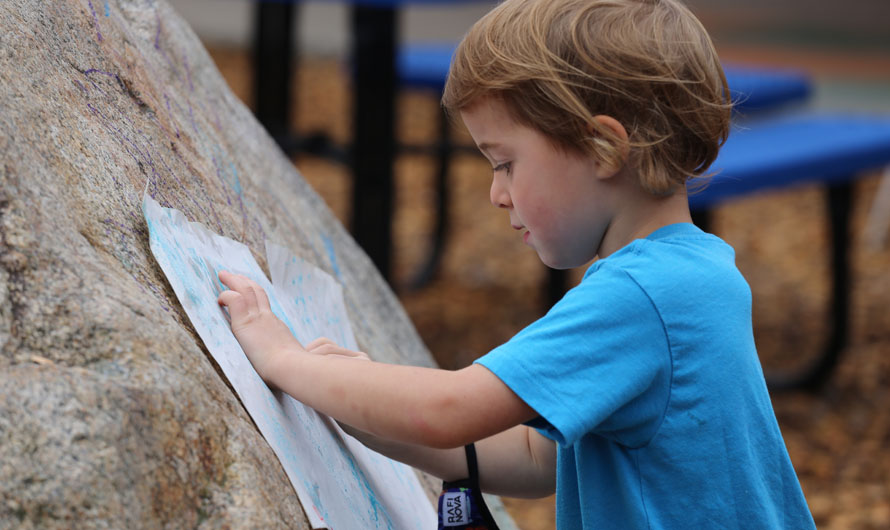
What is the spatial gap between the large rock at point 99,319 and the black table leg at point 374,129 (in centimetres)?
191

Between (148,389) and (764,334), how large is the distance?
367cm

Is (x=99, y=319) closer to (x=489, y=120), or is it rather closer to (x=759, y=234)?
(x=489, y=120)

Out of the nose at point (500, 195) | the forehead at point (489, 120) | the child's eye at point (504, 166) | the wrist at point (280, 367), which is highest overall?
the forehead at point (489, 120)

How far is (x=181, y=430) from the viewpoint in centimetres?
81

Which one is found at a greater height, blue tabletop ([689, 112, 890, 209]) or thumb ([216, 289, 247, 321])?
blue tabletop ([689, 112, 890, 209])

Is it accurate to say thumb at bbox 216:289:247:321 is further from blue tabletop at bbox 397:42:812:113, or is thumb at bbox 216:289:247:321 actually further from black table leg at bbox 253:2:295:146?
black table leg at bbox 253:2:295:146

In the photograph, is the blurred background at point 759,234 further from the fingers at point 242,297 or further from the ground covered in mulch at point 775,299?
the fingers at point 242,297

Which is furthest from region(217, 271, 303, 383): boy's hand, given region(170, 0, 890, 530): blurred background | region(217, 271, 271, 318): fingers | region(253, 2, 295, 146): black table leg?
region(253, 2, 295, 146): black table leg

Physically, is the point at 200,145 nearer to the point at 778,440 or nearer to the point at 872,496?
the point at 778,440

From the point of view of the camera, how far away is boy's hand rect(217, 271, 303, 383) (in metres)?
1.02

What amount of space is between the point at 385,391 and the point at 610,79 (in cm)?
37

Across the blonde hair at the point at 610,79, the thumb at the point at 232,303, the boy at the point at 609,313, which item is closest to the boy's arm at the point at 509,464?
the boy at the point at 609,313

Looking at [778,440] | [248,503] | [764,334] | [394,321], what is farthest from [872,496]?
[248,503]

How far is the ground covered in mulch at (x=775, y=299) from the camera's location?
9.82 ft
